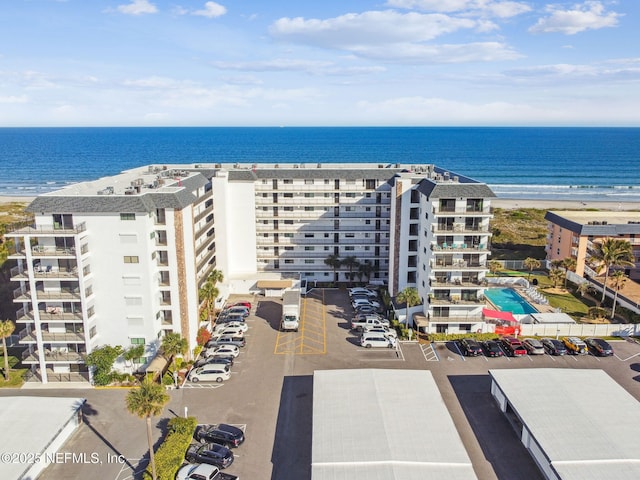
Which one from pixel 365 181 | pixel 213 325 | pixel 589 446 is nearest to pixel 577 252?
pixel 365 181

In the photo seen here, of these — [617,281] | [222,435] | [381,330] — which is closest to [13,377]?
[222,435]

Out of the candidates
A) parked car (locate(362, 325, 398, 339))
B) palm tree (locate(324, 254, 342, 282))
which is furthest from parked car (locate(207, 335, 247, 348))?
palm tree (locate(324, 254, 342, 282))

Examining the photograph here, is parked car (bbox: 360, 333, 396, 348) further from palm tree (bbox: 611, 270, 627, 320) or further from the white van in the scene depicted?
palm tree (bbox: 611, 270, 627, 320)

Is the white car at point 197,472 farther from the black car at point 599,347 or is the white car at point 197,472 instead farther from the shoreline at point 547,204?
the shoreline at point 547,204

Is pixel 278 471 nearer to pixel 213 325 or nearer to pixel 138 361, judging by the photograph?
pixel 138 361

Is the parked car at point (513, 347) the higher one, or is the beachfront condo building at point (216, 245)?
the beachfront condo building at point (216, 245)

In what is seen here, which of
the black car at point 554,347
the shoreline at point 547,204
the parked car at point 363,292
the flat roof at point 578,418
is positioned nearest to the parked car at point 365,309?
the parked car at point 363,292

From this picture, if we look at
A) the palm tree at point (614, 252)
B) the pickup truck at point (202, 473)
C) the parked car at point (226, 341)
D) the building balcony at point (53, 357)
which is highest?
the palm tree at point (614, 252)
